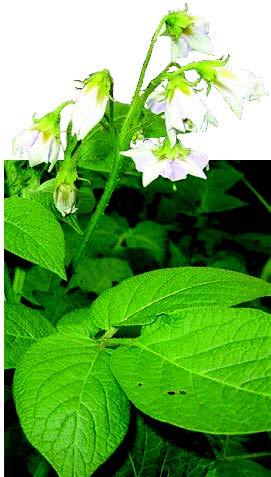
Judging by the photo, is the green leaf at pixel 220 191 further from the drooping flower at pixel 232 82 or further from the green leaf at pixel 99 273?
the drooping flower at pixel 232 82

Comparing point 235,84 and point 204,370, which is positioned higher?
point 235,84

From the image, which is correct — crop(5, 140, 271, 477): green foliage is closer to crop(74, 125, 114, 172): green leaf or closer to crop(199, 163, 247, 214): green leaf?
crop(74, 125, 114, 172): green leaf

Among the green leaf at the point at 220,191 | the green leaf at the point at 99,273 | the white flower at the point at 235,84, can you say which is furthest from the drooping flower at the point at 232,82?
→ the green leaf at the point at 220,191

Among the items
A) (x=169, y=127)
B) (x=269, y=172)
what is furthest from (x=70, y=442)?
(x=269, y=172)

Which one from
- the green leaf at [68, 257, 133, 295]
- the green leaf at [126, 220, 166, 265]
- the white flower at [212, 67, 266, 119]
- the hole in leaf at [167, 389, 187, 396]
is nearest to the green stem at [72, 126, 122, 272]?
the white flower at [212, 67, 266, 119]

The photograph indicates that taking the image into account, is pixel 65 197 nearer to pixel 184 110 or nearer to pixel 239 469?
pixel 184 110

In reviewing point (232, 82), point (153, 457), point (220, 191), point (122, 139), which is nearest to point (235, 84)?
point (232, 82)

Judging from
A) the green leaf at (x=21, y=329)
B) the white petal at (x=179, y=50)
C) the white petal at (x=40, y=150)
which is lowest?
the green leaf at (x=21, y=329)
